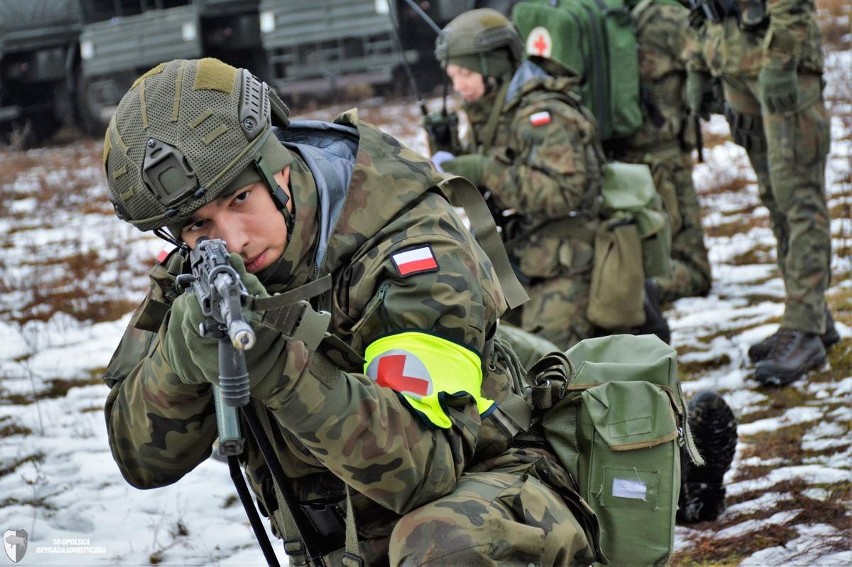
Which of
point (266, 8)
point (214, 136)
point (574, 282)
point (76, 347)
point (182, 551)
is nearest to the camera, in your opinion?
point (214, 136)

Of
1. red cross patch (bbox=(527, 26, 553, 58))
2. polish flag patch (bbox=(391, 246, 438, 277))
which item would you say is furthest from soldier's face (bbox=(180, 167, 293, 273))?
red cross patch (bbox=(527, 26, 553, 58))

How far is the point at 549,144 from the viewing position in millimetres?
5961

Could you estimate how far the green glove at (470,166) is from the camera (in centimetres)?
618

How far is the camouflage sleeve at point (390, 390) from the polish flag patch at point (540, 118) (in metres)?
3.06

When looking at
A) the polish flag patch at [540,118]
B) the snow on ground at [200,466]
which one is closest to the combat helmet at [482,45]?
the polish flag patch at [540,118]

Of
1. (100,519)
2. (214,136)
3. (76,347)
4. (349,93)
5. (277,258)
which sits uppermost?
(214,136)

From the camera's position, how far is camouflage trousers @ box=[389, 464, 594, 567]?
268 centimetres

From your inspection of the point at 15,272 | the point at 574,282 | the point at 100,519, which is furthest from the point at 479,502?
the point at 15,272

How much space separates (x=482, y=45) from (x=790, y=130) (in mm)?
1632

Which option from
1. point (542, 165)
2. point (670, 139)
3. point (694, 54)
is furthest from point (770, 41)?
point (670, 139)

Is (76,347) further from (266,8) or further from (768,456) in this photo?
(266,8)

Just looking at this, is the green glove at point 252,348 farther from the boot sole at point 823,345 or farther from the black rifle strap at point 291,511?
the boot sole at point 823,345

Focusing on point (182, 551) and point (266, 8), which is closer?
point (182, 551)

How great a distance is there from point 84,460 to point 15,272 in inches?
161
